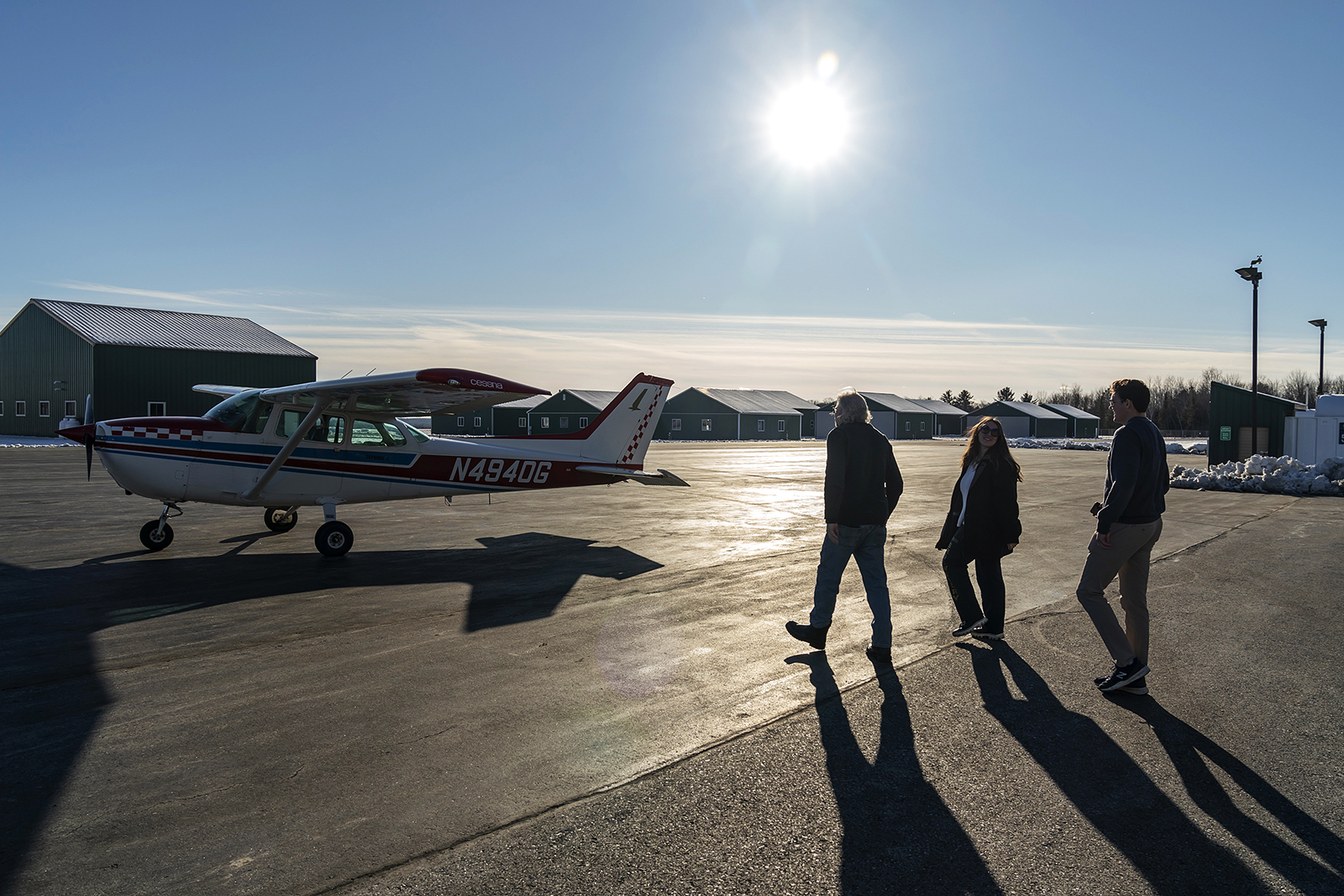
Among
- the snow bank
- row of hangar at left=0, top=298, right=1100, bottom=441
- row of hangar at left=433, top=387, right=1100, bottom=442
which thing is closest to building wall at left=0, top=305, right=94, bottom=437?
row of hangar at left=0, top=298, right=1100, bottom=441

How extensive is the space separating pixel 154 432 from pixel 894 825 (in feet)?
32.8

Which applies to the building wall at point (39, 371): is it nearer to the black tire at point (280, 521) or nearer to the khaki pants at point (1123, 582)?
the black tire at point (280, 521)

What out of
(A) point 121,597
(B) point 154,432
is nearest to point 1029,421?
(B) point 154,432

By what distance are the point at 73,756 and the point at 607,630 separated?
335 centimetres

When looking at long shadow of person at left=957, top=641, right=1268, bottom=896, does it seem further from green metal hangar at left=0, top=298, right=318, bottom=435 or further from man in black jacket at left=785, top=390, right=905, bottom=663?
green metal hangar at left=0, top=298, right=318, bottom=435

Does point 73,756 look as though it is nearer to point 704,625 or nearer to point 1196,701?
point 704,625

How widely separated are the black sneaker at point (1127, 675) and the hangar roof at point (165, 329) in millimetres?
47831

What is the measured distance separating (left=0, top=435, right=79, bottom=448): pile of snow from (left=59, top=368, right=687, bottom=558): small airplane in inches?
1277

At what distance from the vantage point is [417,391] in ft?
31.9

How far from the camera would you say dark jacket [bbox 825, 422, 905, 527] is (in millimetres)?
5180

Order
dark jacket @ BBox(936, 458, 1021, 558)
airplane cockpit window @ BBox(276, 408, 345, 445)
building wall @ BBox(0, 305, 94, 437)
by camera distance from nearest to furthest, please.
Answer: dark jacket @ BBox(936, 458, 1021, 558), airplane cockpit window @ BBox(276, 408, 345, 445), building wall @ BBox(0, 305, 94, 437)

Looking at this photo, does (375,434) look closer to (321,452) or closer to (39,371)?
(321,452)

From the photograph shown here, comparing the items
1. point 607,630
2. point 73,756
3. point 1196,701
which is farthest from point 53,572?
point 1196,701

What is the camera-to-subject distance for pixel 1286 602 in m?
7.11
